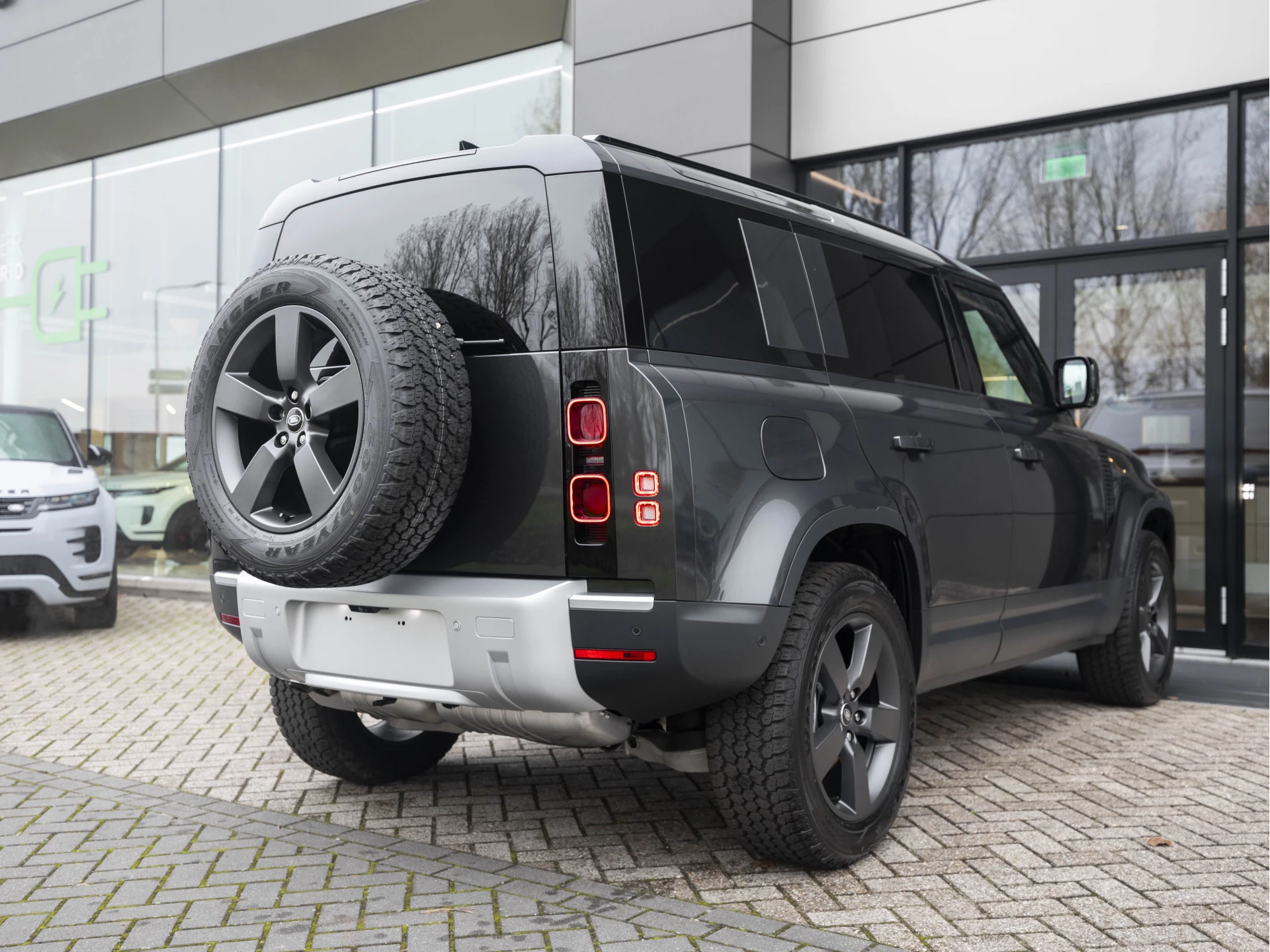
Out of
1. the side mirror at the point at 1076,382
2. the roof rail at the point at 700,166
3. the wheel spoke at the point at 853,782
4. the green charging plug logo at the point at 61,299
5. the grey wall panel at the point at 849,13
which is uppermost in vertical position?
the grey wall panel at the point at 849,13

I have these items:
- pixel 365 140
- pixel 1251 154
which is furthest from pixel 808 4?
pixel 365 140

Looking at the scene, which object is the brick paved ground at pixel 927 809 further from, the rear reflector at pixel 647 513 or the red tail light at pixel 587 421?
the red tail light at pixel 587 421

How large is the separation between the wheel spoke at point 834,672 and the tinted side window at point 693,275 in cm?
88

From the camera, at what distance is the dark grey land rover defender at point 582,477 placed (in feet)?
10.2

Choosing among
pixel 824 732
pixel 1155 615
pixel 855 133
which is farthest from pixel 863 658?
pixel 855 133

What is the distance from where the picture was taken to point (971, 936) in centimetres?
306

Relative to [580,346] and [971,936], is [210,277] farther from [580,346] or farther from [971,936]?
[971,936]

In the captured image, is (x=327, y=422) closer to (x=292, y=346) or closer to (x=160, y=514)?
(x=292, y=346)

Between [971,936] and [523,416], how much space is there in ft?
5.79

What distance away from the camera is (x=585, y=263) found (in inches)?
127

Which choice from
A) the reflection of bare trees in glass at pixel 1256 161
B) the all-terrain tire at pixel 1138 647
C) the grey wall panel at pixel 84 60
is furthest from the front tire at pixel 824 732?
the grey wall panel at pixel 84 60

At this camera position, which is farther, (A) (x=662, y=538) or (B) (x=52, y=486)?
(B) (x=52, y=486)

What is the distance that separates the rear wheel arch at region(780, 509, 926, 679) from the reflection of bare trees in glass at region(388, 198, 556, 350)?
3.27 feet

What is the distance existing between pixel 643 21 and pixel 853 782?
7.14 meters
